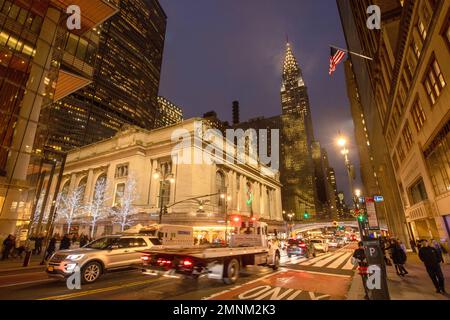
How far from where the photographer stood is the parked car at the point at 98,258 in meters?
9.71

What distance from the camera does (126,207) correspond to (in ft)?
132

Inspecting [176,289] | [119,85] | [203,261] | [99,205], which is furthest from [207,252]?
[119,85]

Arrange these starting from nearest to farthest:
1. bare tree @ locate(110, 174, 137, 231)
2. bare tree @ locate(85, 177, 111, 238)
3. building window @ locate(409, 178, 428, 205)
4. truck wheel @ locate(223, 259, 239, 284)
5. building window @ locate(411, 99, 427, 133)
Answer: truck wheel @ locate(223, 259, 239, 284)
building window @ locate(411, 99, 427, 133)
building window @ locate(409, 178, 428, 205)
bare tree @ locate(110, 174, 137, 231)
bare tree @ locate(85, 177, 111, 238)

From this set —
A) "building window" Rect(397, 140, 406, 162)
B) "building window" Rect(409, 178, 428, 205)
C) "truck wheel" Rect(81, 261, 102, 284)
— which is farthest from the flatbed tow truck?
"building window" Rect(397, 140, 406, 162)

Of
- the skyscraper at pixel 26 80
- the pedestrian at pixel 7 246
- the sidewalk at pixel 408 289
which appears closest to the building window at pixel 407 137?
the sidewalk at pixel 408 289

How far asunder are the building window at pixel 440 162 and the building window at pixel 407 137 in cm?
406

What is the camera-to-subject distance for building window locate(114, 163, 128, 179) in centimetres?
4791

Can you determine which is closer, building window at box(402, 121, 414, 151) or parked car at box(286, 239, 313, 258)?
building window at box(402, 121, 414, 151)

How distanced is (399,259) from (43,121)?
30.1 meters

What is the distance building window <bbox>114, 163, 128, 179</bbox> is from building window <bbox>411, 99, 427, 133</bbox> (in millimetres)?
45909

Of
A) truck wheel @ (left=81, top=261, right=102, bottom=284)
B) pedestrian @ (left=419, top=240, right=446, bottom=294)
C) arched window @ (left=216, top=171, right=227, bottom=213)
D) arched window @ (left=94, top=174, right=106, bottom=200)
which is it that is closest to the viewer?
pedestrian @ (left=419, top=240, right=446, bottom=294)

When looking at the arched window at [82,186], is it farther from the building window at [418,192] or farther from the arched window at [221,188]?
the building window at [418,192]

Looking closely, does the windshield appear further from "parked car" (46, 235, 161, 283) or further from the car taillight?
the car taillight
